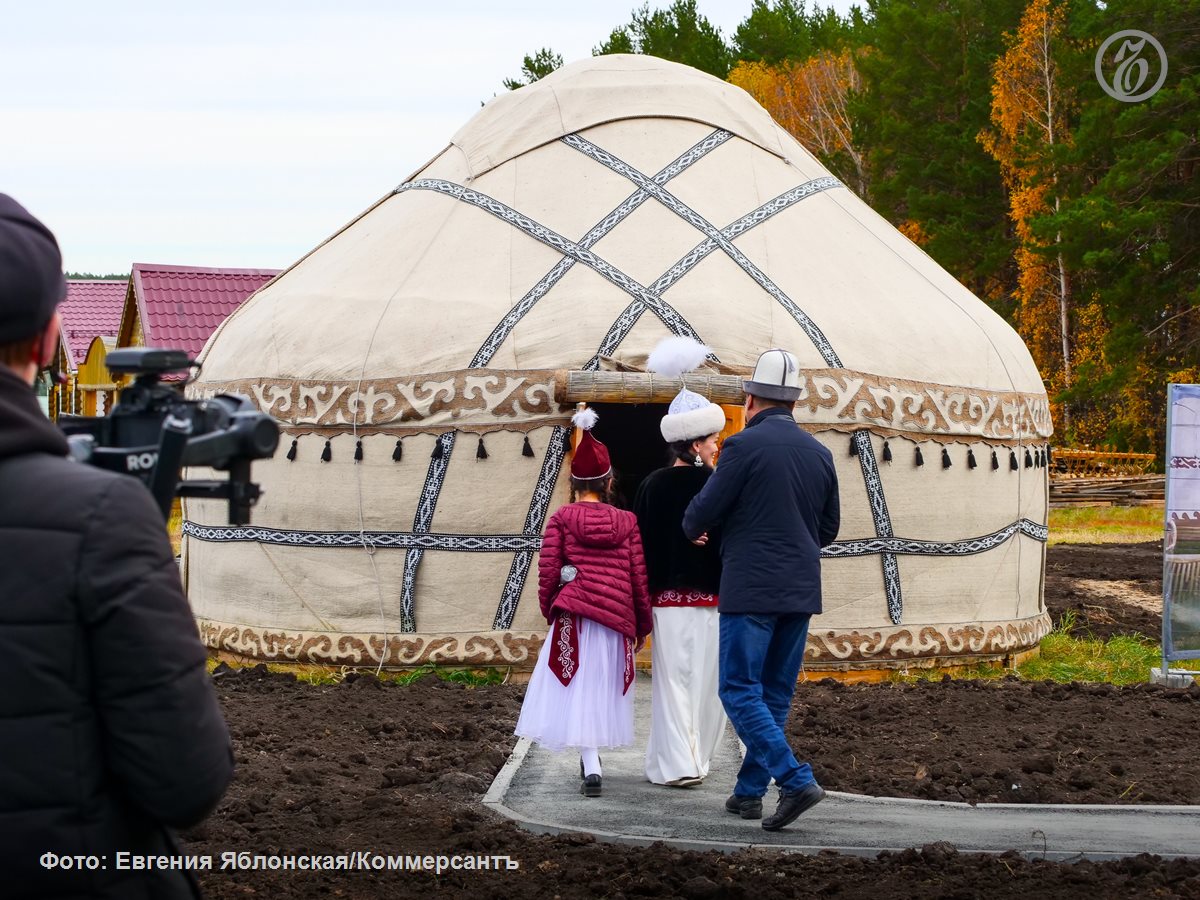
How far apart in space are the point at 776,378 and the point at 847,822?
1379 millimetres

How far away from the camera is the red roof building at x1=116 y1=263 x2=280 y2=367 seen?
60.1ft

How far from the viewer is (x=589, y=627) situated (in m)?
4.85

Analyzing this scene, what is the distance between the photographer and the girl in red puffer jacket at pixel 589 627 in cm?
479

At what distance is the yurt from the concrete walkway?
7.82 ft

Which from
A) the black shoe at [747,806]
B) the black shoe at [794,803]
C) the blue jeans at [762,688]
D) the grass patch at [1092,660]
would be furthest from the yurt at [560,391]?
the black shoe at [794,803]

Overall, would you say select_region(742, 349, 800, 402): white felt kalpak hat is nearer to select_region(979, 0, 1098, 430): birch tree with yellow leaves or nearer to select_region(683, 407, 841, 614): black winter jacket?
select_region(683, 407, 841, 614): black winter jacket

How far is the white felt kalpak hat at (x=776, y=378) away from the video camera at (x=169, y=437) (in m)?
2.84

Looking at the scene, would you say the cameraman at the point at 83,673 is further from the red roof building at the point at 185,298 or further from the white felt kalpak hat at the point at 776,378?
the red roof building at the point at 185,298

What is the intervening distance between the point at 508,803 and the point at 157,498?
9.86 feet

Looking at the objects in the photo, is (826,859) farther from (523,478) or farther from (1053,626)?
(1053,626)

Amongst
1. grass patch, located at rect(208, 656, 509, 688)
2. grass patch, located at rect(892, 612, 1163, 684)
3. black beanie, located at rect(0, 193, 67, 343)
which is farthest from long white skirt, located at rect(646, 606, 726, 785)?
black beanie, located at rect(0, 193, 67, 343)

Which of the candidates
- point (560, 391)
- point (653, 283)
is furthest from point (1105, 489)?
point (560, 391)

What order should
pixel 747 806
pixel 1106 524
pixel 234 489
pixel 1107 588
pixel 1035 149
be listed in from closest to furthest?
pixel 234 489, pixel 747 806, pixel 1107 588, pixel 1106 524, pixel 1035 149

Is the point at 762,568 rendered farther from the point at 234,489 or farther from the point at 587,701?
the point at 234,489
